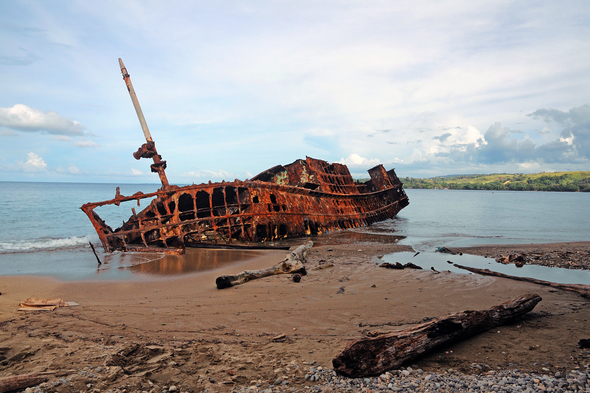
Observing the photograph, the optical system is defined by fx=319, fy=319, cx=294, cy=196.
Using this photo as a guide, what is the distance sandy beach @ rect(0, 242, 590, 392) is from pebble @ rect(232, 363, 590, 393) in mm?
110

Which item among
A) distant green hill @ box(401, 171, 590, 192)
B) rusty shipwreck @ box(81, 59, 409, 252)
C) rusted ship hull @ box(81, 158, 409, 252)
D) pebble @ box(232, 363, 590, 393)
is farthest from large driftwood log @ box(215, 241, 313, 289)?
distant green hill @ box(401, 171, 590, 192)

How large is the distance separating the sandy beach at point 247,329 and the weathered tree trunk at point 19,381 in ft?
0.49

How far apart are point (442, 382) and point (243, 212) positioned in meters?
12.0

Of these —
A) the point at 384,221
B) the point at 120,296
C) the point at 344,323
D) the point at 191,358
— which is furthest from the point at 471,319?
the point at 384,221

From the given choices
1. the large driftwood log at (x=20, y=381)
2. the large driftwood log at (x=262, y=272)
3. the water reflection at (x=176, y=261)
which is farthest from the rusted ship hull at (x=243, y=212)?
the large driftwood log at (x=20, y=381)

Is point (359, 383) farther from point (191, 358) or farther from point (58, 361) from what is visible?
point (58, 361)

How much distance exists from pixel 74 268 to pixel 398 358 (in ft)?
32.6

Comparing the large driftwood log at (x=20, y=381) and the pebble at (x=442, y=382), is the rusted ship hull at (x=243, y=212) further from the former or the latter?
the pebble at (x=442, y=382)

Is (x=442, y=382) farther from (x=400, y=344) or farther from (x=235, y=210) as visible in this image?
(x=235, y=210)

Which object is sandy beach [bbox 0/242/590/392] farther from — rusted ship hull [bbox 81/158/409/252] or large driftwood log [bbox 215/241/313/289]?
rusted ship hull [bbox 81/158/409/252]

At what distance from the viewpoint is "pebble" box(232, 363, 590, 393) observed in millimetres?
2857

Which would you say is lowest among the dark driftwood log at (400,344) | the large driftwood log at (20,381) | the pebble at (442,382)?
the pebble at (442,382)

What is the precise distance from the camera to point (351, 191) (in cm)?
2275

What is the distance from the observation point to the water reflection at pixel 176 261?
9.27 metres
